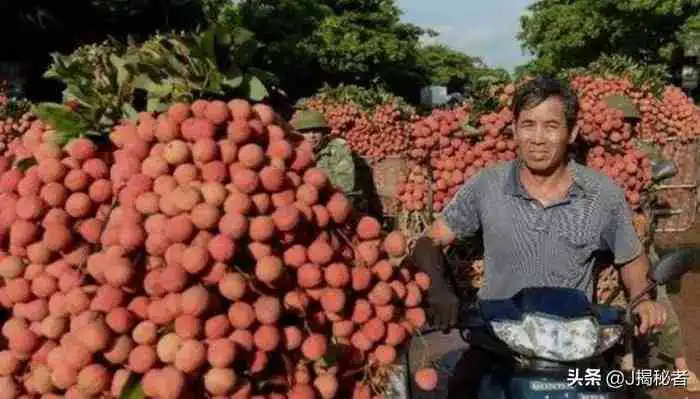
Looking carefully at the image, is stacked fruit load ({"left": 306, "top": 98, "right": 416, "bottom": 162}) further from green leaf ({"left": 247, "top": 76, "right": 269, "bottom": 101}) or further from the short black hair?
green leaf ({"left": 247, "top": 76, "right": 269, "bottom": 101})

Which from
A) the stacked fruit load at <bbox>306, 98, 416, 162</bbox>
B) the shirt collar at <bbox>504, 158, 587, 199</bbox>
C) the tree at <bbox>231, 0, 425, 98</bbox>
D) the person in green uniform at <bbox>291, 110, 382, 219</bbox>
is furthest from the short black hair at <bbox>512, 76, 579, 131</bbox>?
the tree at <bbox>231, 0, 425, 98</bbox>

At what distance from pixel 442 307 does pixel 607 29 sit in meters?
25.9

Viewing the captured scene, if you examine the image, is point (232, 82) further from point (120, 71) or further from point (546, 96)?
point (546, 96)

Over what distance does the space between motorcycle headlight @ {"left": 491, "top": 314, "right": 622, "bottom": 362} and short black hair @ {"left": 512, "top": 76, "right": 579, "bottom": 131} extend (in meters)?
Result: 0.79

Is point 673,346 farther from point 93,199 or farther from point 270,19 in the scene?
point 270,19

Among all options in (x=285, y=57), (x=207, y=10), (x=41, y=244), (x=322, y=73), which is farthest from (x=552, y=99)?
(x=322, y=73)

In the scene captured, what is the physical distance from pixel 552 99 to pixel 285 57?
25.8 meters

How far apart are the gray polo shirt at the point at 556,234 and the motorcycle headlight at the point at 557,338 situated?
0.45m

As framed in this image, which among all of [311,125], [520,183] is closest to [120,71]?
[520,183]

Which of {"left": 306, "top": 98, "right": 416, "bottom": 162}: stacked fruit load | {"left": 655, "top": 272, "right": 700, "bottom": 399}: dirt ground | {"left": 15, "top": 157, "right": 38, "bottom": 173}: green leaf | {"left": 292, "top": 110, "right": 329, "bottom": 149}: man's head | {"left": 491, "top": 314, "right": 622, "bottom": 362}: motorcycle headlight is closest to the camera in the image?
{"left": 15, "top": 157, "right": 38, "bottom": 173}: green leaf

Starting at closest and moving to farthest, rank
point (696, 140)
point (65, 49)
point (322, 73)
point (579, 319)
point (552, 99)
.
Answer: point (579, 319), point (552, 99), point (696, 140), point (65, 49), point (322, 73)

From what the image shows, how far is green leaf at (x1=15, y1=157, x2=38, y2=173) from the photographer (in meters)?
1.71

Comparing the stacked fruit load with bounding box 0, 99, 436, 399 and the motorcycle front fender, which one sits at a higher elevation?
the stacked fruit load with bounding box 0, 99, 436, 399

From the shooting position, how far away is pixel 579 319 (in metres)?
2.26
